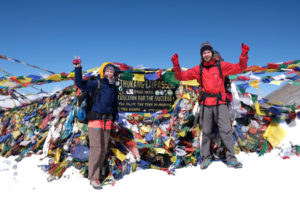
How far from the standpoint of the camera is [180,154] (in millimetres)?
4414

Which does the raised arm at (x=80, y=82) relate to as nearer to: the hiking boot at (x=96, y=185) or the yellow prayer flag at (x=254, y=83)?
the hiking boot at (x=96, y=185)

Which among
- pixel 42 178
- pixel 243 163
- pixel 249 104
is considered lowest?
pixel 42 178

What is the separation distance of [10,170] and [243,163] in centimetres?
464

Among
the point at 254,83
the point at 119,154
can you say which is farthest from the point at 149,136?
the point at 254,83

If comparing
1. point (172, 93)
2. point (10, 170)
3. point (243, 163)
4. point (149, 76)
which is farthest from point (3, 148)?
point (243, 163)

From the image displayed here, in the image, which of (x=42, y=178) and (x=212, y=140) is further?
(x=212, y=140)

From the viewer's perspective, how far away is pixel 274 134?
4695 millimetres

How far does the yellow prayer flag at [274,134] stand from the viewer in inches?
181

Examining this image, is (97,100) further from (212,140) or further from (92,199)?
(212,140)

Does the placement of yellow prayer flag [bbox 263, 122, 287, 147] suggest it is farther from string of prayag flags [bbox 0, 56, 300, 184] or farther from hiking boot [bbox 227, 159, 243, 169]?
hiking boot [bbox 227, 159, 243, 169]

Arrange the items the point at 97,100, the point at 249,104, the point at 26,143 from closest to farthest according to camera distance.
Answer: the point at 97,100 < the point at 249,104 < the point at 26,143

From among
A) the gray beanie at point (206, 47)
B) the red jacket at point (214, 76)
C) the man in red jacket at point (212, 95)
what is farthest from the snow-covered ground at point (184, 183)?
the gray beanie at point (206, 47)

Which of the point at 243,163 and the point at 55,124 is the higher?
the point at 55,124

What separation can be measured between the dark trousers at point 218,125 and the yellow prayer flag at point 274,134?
142 centimetres
